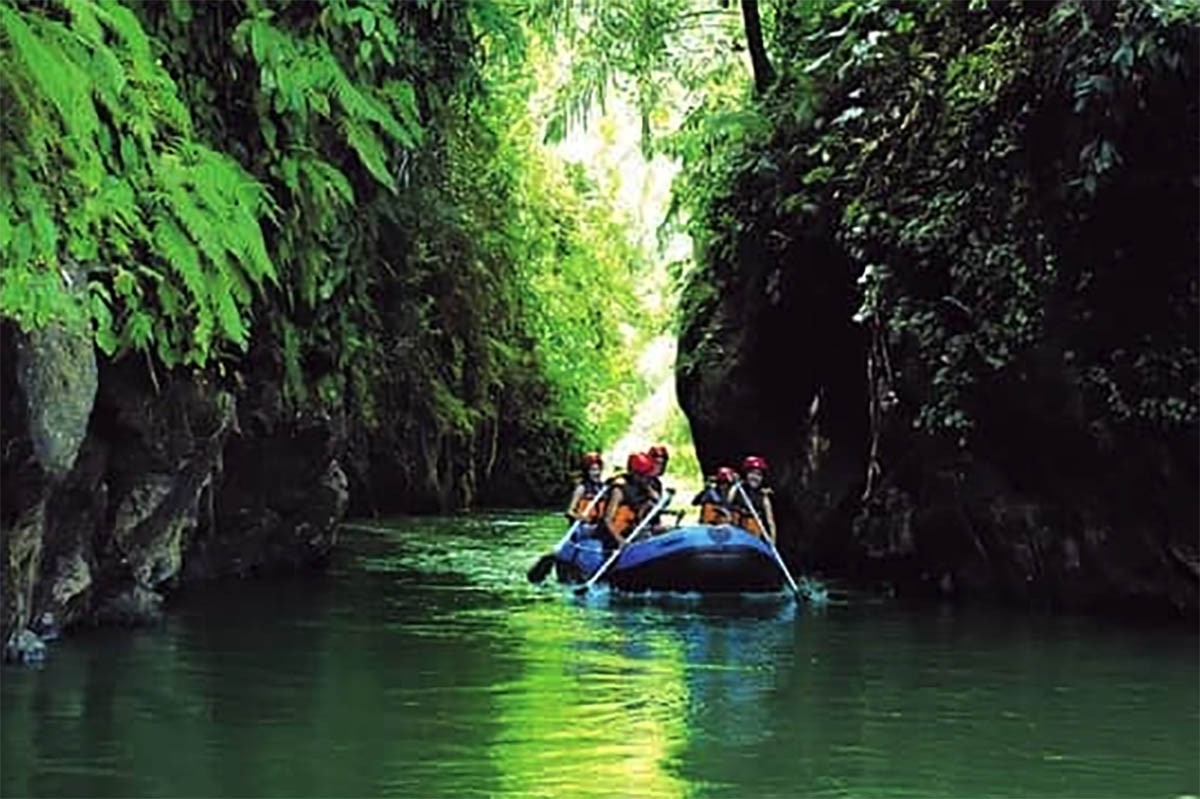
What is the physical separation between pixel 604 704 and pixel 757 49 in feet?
36.7

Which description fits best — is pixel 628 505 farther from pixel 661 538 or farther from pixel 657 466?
pixel 661 538

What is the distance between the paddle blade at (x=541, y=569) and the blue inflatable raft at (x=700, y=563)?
1.70m

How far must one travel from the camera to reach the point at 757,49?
19.5 meters

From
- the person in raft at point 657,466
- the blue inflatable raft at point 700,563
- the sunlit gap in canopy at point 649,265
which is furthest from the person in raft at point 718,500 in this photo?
the sunlit gap in canopy at point 649,265

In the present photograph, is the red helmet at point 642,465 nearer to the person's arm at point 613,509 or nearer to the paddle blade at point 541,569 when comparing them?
the person's arm at point 613,509

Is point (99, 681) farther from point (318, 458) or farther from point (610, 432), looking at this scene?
point (610, 432)

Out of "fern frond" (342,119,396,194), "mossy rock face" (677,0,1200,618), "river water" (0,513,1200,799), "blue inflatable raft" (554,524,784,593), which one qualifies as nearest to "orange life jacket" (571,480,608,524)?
"blue inflatable raft" (554,524,784,593)

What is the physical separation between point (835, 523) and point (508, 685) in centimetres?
920

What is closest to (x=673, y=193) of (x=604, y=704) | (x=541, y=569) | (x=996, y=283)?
(x=541, y=569)

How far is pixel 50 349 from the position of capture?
31.3 ft

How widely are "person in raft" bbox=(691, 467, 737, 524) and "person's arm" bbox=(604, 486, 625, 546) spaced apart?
0.77 metres

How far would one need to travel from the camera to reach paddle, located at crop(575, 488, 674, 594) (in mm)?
16562

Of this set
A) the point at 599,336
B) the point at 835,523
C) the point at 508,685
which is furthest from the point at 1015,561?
the point at 599,336

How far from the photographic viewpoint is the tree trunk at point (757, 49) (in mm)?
19453
